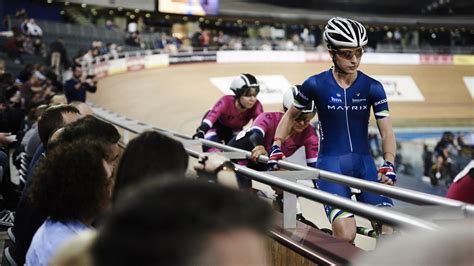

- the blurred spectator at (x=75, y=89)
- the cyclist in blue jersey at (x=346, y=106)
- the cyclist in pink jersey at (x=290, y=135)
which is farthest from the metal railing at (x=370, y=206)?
the blurred spectator at (x=75, y=89)

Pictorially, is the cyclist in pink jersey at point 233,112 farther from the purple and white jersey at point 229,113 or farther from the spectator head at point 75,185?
the spectator head at point 75,185

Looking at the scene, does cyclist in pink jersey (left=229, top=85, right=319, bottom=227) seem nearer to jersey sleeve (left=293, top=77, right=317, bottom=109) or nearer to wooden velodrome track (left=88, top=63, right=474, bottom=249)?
jersey sleeve (left=293, top=77, right=317, bottom=109)

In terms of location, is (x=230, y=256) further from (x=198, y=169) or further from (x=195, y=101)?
(x=195, y=101)

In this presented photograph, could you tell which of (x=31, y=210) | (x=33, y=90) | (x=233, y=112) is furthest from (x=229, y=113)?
(x=33, y=90)

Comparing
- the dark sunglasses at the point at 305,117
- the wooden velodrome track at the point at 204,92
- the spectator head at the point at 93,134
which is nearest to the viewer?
the spectator head at the point at 93,134

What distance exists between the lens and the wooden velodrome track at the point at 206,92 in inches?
902

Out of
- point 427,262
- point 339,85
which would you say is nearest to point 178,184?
point 427,262

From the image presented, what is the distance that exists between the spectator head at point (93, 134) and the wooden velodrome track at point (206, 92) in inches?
727

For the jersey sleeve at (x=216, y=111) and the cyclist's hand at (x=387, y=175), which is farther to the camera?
the jersey sleeve at (x=216, y=111)

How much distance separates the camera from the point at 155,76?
2722cm

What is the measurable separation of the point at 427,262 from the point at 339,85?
11.0 ft

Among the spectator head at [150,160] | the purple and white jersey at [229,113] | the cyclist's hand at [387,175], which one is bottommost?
the purple and white jersey at [229,113]

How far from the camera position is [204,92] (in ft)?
86.3

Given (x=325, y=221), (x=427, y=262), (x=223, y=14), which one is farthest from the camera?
(x=223, y=14)
